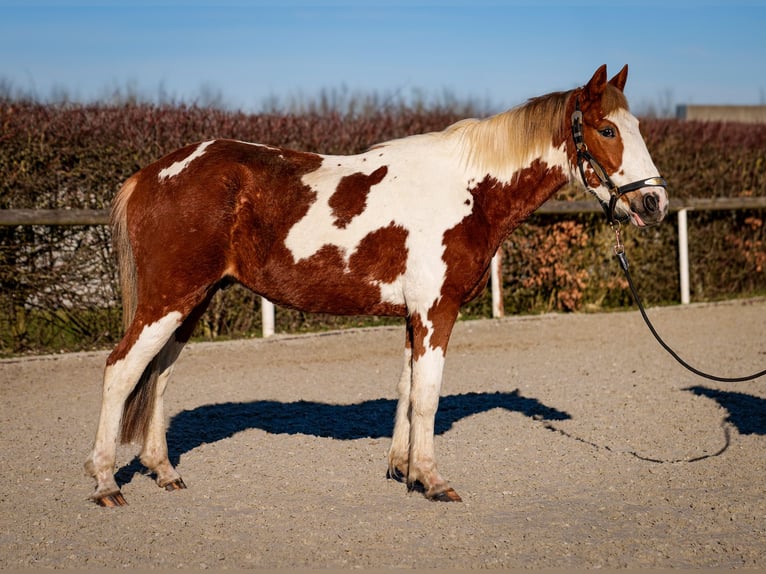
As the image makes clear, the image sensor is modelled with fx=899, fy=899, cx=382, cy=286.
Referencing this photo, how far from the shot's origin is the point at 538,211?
11.6 m

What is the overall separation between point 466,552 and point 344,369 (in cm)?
513

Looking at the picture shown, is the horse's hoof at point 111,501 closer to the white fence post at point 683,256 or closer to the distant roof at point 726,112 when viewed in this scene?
the white fence post at point 683,256

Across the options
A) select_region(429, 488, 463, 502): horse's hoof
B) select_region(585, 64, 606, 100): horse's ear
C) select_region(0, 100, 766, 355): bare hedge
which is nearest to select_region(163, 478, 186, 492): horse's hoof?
select_region(429, 488, 463, 502): horse's hoof

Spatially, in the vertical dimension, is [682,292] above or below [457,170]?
below

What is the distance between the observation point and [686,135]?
14602mm

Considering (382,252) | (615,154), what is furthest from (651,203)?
(382,252)

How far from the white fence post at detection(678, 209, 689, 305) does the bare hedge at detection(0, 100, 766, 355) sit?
0.33m

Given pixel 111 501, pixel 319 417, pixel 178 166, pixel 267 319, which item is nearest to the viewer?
pixel 111 501

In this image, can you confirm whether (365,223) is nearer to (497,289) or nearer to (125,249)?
(125,249)

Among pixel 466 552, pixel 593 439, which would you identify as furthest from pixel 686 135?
pixel 466 552

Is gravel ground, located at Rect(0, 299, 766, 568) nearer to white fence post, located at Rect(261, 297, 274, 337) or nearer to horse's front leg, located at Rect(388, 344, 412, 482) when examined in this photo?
horse's front leg, located at Rect(388, 344, 412, 482)

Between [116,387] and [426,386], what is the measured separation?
5.47 feet

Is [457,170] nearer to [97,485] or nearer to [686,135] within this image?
[97,485]

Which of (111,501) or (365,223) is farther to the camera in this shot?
(365,223)
